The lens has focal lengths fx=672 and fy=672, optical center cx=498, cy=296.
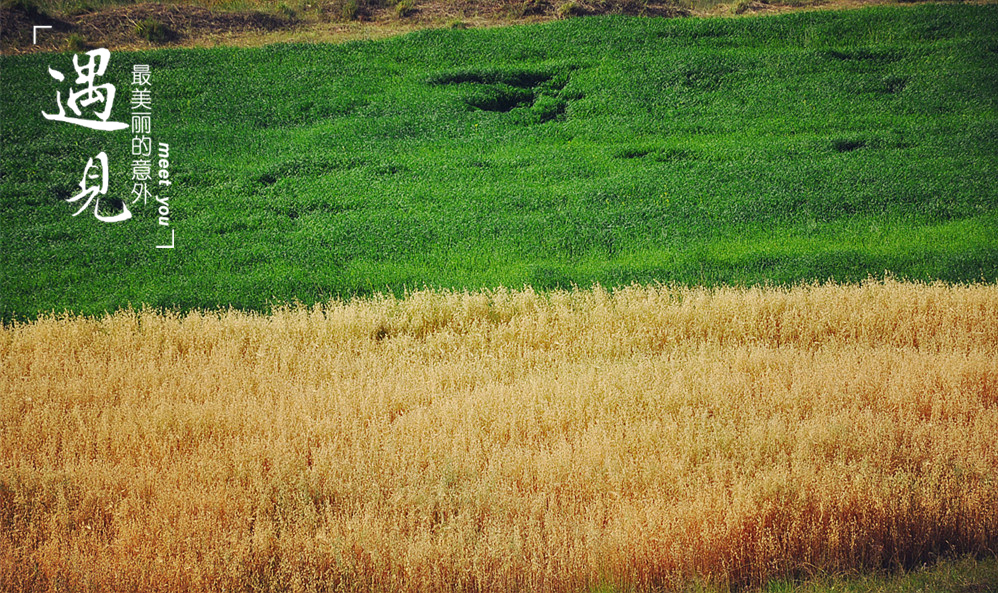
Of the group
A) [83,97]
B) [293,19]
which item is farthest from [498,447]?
[293,19]

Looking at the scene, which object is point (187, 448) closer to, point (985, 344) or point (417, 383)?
point (417, 383)

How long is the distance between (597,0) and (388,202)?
1592 cm

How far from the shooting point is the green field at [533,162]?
1222 cm

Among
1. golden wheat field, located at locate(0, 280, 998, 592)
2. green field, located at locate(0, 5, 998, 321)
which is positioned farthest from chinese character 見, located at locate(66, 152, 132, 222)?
golden wheat field, located at locate(0, 280, 998, 592)

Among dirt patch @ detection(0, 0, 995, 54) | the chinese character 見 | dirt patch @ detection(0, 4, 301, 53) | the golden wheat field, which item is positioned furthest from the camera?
dirt patch @ detection(0, 0, 995, 54)

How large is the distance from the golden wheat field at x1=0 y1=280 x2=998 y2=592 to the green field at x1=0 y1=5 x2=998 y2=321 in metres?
2.43

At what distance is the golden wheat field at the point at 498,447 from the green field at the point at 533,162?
243 cm

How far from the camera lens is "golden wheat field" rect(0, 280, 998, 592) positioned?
196 inches

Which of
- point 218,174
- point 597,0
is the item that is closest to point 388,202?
point 218,174

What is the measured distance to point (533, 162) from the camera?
667 inches

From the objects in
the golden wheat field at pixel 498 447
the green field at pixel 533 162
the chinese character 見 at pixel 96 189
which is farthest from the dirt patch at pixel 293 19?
the golden wheat field at pixel 498 447

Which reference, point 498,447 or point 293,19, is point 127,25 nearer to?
point 293,19

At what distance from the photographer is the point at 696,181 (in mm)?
15586

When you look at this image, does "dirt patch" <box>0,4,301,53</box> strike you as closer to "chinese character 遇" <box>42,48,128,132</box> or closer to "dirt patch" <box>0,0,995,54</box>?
"dirt patch" <box>0,0,995,54</box>
